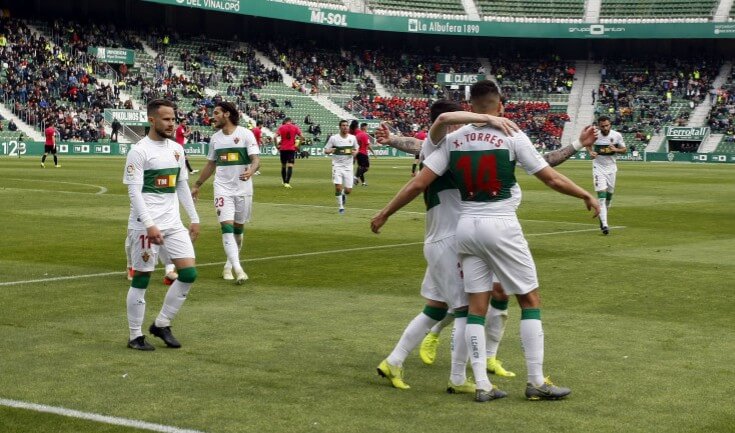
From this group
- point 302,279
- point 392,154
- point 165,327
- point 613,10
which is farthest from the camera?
point 613,10

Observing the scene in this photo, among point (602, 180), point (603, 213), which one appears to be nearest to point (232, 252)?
point (603, 213)

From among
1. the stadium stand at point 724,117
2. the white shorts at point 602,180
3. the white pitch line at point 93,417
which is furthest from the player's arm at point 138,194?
the stadium stand at point 724,117

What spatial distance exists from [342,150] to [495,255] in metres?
20.3

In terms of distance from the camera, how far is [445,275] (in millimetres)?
7980

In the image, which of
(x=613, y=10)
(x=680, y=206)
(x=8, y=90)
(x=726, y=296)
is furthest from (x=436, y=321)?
(x=613, y=10)

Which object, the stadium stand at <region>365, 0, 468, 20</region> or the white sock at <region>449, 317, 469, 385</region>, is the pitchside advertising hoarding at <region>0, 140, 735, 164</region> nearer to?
the stadium stand at <region>365, 0, 468, 20</region>

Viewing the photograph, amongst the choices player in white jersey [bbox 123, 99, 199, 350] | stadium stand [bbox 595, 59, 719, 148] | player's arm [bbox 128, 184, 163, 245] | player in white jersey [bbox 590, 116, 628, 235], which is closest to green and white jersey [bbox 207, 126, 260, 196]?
player in white jersey [bbox 123, 99, 199, 350]

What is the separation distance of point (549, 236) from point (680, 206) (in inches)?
391

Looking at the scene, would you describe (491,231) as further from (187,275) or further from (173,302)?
(173,302)

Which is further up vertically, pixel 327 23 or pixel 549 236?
pixel 327 23

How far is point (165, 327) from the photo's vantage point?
31.0 ft

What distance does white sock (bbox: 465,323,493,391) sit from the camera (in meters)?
7.52

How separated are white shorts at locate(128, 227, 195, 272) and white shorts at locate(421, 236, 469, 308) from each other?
2485 mm

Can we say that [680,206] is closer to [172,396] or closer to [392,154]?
[172,396]
